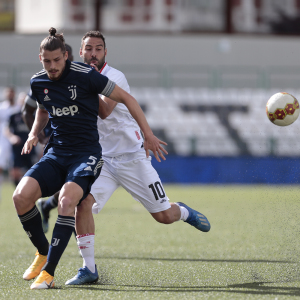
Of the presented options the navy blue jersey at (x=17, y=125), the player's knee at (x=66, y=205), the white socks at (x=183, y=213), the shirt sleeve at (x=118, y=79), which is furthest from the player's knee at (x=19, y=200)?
the navy blue jersey at (x=17, y=125)

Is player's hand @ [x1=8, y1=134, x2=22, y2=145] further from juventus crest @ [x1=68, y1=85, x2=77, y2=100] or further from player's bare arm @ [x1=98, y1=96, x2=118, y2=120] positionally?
juventus crest @ [x1=68, y1=85, x2=77, y2=100]

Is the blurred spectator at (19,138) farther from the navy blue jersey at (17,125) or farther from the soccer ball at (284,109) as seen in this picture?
the soccer ball at (284,109)

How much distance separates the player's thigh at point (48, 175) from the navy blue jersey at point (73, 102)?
0.14 metres

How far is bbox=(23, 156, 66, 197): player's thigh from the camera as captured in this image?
3855 millimetres

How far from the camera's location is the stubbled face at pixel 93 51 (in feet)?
14.6

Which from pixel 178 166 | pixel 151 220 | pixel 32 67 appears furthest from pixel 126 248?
pixel 32 67

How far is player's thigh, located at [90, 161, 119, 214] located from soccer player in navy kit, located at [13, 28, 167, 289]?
53 cm

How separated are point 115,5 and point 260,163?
882 cm

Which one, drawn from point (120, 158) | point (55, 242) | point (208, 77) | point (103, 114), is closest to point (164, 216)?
point (120, 158)

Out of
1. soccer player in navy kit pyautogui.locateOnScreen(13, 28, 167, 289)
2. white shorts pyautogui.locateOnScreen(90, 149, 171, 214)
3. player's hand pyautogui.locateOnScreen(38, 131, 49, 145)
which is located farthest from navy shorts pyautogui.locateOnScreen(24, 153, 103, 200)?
player's hand pyautogui.locateOnScreen(38, 131, 49, 145)

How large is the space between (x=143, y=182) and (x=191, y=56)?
16309 millimetres

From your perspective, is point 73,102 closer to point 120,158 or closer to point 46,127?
point 120,158

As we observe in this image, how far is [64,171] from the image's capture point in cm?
397

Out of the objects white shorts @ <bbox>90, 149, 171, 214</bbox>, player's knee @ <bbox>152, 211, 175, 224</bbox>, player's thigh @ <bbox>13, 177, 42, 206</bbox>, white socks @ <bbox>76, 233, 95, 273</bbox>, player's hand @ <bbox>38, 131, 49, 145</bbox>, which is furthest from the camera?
player's hand @ <bbox>38, 131, 49, 145</bbox>
